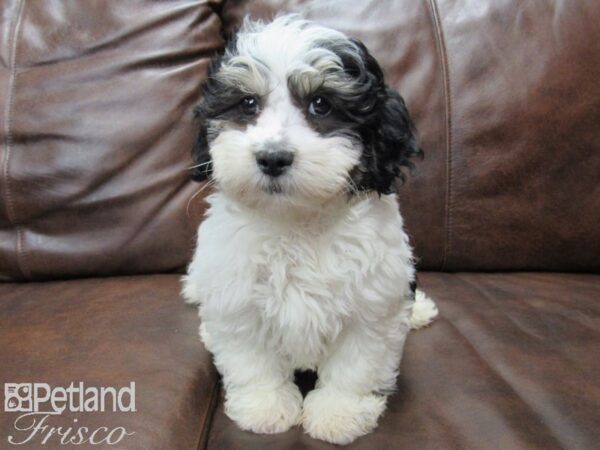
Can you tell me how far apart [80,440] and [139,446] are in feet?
0.40

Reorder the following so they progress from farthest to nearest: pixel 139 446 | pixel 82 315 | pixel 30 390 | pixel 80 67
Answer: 1. pixel 80 67
2. pixel 82 315
3. pixel 30 390
4. pixel 139 446

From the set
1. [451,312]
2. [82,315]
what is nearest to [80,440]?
[82,315]

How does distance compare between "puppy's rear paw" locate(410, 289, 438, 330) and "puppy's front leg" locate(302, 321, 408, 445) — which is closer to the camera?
"puppy's front leg" locate(302, 321, 408, 445)

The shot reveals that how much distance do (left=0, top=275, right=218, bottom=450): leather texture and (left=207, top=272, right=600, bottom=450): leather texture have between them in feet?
0.37

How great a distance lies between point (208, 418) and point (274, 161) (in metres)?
0.64

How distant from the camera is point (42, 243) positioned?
1.96m

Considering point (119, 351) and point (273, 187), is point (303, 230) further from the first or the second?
point (119, 351)

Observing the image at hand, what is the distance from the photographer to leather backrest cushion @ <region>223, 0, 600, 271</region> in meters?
1.95

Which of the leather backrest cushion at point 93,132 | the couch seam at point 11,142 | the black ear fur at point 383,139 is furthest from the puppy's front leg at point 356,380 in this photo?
the couch seam at point 11,142

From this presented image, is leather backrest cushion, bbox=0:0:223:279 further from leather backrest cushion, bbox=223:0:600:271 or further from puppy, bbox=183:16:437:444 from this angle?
puppy, bbox=183:16:437:444

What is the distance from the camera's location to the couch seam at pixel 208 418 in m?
1.30

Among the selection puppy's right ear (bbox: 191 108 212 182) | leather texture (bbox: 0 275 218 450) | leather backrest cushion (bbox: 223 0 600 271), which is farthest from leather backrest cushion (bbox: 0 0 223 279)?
puppy's right ear (bbox: 191 108 212 182)

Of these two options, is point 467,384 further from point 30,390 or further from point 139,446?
point 30,390

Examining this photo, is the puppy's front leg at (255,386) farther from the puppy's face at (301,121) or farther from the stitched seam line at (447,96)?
the stitched seam line at (447,96)
